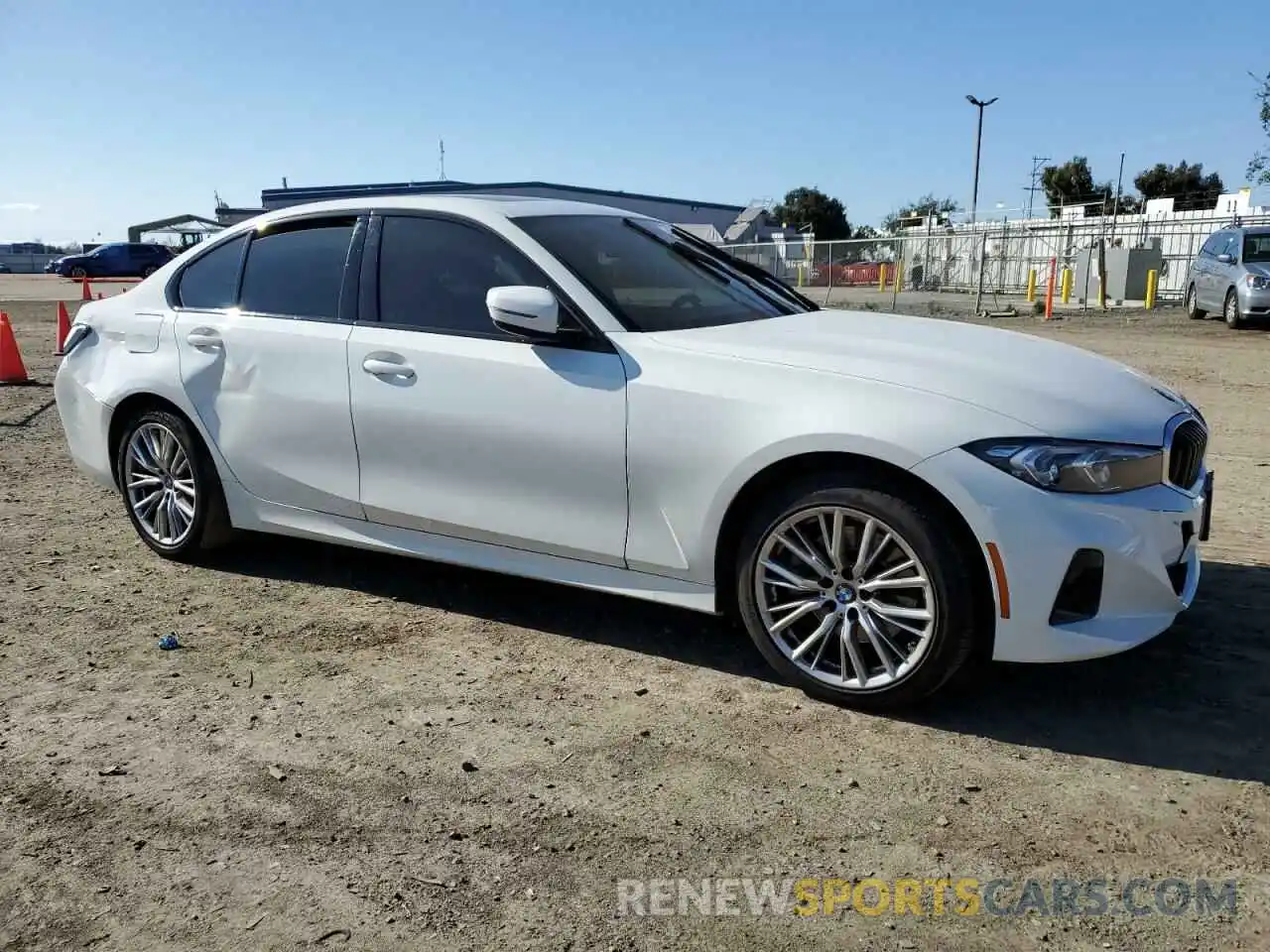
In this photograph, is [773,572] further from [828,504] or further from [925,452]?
[925,452]

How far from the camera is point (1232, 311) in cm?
1842

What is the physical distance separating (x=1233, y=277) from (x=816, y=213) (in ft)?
281

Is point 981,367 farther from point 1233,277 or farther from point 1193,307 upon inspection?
point 1193,307

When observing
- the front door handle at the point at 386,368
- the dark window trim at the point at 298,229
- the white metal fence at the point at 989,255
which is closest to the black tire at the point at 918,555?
the front door handle at the point at 386,368

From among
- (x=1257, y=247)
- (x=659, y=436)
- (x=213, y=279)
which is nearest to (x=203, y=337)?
(x=213, y=279)

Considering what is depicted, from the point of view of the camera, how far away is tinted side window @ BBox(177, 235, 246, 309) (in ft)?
16.7

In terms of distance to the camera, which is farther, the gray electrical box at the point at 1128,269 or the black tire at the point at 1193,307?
the gray electrical box at the point at 1128,269

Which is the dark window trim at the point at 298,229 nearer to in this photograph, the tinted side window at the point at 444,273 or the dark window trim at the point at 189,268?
the dark window trim at the point at 189,268

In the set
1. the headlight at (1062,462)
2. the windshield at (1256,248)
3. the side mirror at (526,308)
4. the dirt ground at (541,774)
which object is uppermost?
the windshield at (1256,248)

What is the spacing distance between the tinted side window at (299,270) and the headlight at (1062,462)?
278 centimetres

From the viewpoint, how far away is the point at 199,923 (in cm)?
258

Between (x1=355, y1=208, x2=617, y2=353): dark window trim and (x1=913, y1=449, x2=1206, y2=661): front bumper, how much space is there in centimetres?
131

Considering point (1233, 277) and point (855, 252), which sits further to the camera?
point (855, 252)

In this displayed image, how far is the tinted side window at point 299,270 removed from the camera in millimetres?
4734
